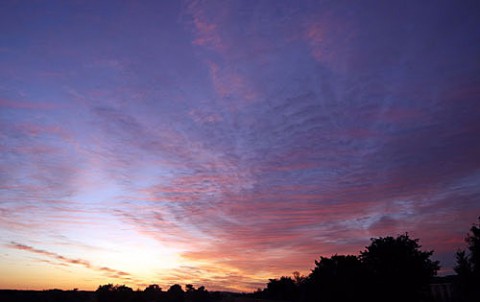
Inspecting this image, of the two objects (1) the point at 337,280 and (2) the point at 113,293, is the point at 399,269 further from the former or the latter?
(2) the point at 113,293

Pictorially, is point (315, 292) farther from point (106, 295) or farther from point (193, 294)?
point (193, 294)

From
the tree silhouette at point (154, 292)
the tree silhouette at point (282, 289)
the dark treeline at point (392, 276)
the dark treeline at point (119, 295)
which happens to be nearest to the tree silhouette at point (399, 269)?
the dark treeline at point (392, 276)

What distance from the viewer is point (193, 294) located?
430 ft

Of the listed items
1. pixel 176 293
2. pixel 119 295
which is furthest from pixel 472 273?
pixel 176 293

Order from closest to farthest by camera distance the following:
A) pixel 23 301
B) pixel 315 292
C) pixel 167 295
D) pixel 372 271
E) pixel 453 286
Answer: pixel 372 271, pixel 453 286, pixel 315 292, pixel 23 301, pixel 167 295

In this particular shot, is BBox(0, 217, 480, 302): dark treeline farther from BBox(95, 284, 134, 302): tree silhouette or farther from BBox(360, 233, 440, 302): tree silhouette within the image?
BBox(95, 284, 134, 302): tree silhouette

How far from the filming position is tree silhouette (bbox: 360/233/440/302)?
3678 centimetres

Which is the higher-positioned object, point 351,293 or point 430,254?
point 430,254

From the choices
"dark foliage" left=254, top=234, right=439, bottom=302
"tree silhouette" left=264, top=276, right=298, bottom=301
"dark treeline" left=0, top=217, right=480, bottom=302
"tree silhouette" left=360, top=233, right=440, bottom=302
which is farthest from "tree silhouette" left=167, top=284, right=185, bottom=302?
"tree silhouette" left=360, top=233, right=440, bottom=302

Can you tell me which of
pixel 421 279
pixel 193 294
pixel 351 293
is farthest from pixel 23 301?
pixel 421 279

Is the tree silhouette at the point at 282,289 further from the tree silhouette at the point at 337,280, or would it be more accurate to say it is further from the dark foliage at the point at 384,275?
the dark foliage at the point at 384,275

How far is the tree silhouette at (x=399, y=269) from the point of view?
121 feet

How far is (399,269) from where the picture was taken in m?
38.2

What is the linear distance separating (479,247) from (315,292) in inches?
807
